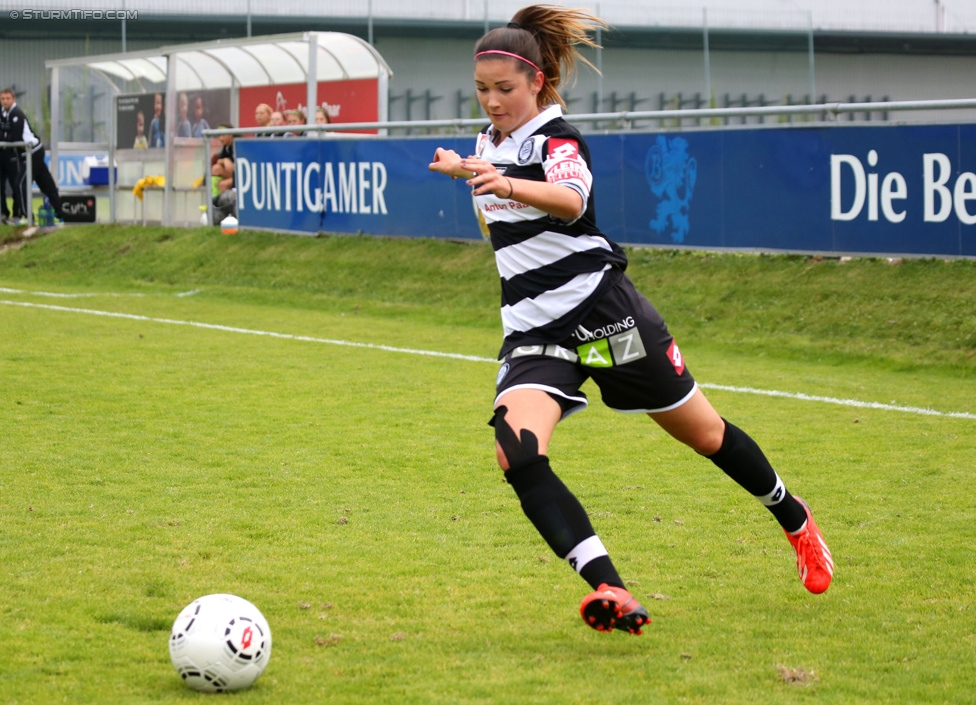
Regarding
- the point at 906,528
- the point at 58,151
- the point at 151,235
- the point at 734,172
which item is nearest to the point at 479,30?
the point at 58,151

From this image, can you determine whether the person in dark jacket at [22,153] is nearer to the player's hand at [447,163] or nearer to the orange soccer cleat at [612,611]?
the player's hand at [447,163]

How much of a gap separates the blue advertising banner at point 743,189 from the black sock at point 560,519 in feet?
27.0

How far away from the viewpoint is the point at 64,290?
17000 millimetres

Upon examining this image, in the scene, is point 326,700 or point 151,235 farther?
point 151,235

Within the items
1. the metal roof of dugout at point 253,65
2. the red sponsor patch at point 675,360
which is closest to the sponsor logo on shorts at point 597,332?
the red sponsor patch at point 675,360

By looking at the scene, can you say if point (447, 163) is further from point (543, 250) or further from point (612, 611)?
point (612, 611)

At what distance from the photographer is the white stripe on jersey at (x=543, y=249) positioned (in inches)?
165

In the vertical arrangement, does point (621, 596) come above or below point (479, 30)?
below

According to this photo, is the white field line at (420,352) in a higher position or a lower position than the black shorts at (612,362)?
lower

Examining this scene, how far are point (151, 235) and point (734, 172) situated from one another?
10.8 meters

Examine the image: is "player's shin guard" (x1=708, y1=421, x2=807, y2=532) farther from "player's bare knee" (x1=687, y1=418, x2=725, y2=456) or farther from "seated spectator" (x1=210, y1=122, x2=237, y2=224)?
"seated spectator" (x1=210, y1=122, x2=237, y2=224)

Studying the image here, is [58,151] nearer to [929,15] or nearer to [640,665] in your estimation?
[640,665]

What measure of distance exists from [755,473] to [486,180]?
60.2 inches

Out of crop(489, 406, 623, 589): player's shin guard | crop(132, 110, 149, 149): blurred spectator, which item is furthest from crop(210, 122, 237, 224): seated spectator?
crop(489, 406, 623, 589): player's shin guard
